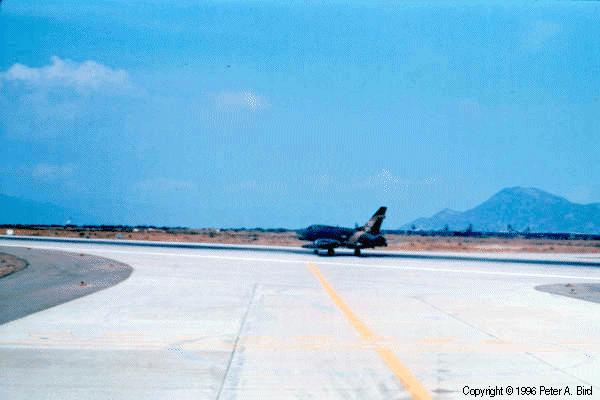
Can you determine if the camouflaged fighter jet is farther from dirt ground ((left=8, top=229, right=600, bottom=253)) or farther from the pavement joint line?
the pavement joint line

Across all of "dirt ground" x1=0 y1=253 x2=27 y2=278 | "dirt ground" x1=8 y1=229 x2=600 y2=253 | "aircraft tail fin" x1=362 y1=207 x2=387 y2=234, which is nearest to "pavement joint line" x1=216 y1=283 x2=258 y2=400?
"dirt ground" x1=0 y1=253 x2=27 y2=278

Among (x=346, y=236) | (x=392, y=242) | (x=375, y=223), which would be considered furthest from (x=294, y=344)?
(x=392, y=242)

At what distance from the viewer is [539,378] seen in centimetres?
911

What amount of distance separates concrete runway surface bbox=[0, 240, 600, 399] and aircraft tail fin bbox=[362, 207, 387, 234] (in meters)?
25.2

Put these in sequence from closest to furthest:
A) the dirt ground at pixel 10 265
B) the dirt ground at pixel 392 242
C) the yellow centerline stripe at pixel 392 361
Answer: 1. the yellow centerline stripe at pixel 392 361
2. the dirt ground at pixel 10 265
3. the dirt ground at pixel 392 242

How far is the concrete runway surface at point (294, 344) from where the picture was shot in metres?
8.59

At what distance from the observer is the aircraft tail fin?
47.2m

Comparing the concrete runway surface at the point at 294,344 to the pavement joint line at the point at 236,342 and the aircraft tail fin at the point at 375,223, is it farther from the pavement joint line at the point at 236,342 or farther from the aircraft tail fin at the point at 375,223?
the aircraft tail fin at the point at 375,223

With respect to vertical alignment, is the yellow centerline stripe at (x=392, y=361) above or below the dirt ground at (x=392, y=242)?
below

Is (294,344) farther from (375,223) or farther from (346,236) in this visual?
(375,223)

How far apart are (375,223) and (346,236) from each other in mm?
2644

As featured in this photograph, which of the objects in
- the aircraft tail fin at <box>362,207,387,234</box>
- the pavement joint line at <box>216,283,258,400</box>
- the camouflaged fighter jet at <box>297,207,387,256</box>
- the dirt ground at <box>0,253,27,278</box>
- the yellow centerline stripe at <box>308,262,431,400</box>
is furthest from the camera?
the aircraft tail fin at <box>362,207,387,234</box>

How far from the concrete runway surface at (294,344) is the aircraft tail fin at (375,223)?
25.2m

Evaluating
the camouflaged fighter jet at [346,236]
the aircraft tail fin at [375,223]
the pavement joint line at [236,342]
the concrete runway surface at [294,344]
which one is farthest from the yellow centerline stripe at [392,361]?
the aircraft tail fin at [375,223]
